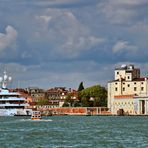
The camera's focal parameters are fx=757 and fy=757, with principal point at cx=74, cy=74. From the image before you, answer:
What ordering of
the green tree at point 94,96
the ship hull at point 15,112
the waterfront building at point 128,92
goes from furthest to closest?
the green tree at point 94,96, the waterfront building at point 128,92, the ship hull at point 15,112

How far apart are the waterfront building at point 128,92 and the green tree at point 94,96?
423 inches

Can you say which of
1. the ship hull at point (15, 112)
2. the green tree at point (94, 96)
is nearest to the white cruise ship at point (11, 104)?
the ship hull at point (15, 112)

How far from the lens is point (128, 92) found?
174250 mm

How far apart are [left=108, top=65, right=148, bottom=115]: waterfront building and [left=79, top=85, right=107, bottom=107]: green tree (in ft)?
35.3

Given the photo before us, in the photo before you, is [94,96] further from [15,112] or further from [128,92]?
[15,112]

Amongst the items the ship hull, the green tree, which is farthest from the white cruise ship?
the green tree

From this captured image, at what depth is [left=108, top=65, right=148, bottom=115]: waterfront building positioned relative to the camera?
167 metres

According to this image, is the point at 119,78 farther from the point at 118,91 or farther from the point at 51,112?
the point at 51,112

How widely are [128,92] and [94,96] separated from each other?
754 inches

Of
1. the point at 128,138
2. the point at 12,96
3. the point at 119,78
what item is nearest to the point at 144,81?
the point at 119,78

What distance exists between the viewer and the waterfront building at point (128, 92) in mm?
167375

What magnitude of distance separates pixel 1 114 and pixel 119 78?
34.9 metres

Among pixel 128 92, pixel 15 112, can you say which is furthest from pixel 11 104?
pixel 128 92

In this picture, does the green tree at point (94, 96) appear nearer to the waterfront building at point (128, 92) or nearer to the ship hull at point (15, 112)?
the waterfront building at point (128, 92)
